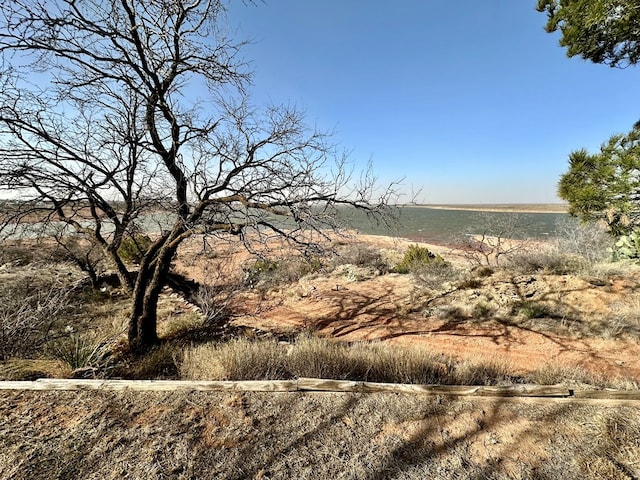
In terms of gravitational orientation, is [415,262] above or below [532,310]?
above

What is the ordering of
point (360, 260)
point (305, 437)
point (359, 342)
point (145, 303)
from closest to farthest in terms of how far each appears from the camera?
point (305, 437), point (145, 303), point (359, 342), point (360, 260)

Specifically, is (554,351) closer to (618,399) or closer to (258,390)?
(618,399)

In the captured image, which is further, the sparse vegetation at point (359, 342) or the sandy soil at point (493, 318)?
the sandy soil at point (493, 318)

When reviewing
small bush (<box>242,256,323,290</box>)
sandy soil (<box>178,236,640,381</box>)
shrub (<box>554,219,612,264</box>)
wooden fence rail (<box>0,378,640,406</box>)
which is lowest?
sandy soil (<box>178,236,640,381</box>)

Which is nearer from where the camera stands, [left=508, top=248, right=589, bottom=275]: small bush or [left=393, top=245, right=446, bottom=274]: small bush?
[left=508, top=248, right=589, bottom=275]: small bush

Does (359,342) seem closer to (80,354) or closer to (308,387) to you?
(308,387)

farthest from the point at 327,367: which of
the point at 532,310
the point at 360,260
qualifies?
the point at 360,260

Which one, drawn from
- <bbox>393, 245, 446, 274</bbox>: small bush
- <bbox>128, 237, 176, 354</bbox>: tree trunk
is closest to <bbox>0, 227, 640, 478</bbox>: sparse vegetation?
<bbox>393, 245, 446, 274</bbox>: small bush

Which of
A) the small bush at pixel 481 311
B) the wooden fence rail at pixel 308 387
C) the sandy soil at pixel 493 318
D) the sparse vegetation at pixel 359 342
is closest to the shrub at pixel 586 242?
the sparse vegetation at pixel 359 342

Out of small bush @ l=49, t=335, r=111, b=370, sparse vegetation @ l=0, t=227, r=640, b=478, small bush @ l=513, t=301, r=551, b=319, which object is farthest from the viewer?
small bush @ l=513, t=301, r=551, b=319

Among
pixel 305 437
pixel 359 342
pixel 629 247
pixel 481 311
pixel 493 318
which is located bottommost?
pixel 493 318

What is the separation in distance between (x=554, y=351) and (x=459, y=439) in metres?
4.92

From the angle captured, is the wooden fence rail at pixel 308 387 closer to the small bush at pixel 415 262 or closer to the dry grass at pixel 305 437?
the dry grass at pixel 305 437

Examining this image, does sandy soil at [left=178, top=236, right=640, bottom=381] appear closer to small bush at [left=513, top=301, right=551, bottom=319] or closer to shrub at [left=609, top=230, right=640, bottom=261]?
small bush at [left=513, top=301, right=551, bottom=319]
